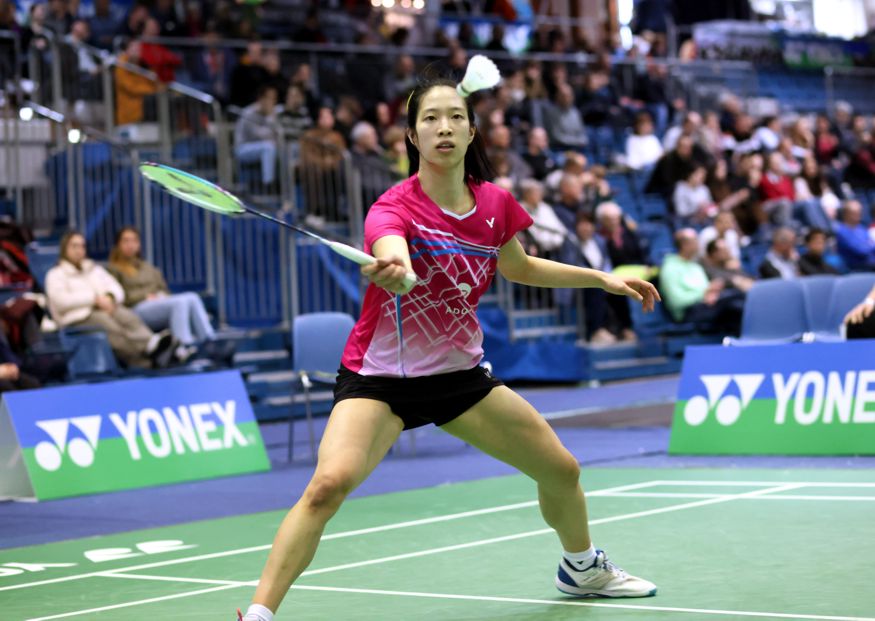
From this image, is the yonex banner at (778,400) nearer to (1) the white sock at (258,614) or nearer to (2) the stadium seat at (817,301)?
(2) the stadium seat at (817,301)

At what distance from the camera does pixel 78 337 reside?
12430mm

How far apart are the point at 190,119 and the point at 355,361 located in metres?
11.1

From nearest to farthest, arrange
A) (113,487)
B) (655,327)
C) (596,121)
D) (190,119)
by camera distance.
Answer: (113,487), (190,119), (655,327), (596,121)

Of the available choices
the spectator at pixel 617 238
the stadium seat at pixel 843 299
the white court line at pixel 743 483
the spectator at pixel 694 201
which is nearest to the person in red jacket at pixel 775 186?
the spectator at pixel 694 201

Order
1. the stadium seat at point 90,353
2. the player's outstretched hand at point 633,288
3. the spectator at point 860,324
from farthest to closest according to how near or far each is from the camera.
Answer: the stadium seat at point 90,353
the spectator at point 860,324
the player's outstretched hand at point 633,288

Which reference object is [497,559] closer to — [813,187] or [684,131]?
[684,131]

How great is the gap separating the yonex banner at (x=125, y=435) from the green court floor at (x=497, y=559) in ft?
5.51

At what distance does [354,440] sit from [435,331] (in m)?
0.51

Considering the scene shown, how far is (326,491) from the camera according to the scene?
4.84m

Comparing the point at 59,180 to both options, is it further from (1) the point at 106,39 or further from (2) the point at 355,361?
(2) the point at 355,361

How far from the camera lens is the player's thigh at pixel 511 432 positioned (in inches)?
212

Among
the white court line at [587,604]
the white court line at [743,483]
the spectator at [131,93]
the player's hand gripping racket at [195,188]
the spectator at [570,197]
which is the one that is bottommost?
the white court line at [743,483]

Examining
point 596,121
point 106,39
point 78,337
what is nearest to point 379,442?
point 78,337

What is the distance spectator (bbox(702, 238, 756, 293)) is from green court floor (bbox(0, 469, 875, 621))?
26.6 ft
